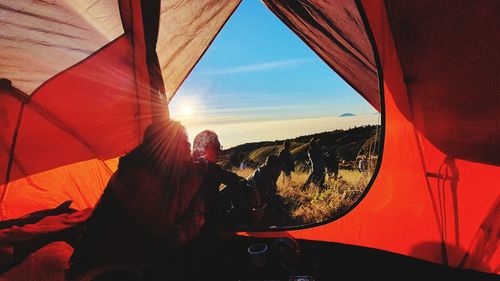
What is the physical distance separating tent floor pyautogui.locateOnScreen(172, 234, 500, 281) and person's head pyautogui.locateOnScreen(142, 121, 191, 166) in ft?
2.16

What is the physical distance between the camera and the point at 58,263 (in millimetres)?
1856

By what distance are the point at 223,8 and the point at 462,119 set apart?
2.33 m

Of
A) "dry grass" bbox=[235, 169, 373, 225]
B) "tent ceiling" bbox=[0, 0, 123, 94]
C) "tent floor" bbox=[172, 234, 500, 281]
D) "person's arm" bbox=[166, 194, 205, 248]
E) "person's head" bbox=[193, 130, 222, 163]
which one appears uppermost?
"tent ceiling" bbox=[0, 0, 123, 94]

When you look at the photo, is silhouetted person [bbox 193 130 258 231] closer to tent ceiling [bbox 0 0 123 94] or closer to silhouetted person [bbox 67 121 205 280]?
silhouetted person [bbox 67 121 205 280]

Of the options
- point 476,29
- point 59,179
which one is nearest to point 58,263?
point 59,179

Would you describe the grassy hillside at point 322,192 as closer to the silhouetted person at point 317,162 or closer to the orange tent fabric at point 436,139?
the silhouetted person at point 317,162

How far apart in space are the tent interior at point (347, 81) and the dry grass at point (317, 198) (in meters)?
1.84

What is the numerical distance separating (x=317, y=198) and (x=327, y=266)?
509 cm

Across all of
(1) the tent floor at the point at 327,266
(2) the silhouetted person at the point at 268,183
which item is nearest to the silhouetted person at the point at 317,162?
(2) the silhouetted person at the point at 268,183

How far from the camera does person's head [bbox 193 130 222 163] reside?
9.23 feet

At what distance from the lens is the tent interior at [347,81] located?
1810 millimetres

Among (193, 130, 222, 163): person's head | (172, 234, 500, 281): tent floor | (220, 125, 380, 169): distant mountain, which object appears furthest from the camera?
(220, 125, 380, 169): distant mountain

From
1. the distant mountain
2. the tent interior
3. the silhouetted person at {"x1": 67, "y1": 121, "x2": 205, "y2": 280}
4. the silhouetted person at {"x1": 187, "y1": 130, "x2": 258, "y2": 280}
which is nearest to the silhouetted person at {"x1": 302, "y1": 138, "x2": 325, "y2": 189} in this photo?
the tent interior

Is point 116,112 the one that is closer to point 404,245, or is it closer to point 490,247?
point 404,245
